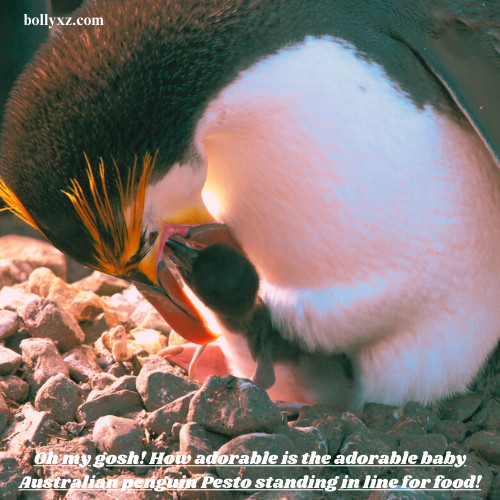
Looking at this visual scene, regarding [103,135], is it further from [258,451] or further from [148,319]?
[148,319]

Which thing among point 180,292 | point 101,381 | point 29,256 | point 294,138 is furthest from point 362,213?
point 29,256

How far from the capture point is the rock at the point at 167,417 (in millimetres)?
2330

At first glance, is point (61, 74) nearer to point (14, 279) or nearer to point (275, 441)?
point (275, 441)

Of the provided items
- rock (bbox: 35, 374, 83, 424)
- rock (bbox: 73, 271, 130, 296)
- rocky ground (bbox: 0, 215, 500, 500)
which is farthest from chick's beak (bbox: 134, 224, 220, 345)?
rock (bbox: 73, 271, 130, 296)

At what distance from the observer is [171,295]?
2.54m

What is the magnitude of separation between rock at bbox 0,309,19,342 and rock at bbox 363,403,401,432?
1371 millimetres

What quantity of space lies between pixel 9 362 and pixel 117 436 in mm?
709

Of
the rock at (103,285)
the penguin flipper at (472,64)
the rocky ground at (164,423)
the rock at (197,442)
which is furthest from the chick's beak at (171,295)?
the rock at (103,285)

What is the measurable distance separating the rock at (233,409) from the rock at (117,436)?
0.19 m

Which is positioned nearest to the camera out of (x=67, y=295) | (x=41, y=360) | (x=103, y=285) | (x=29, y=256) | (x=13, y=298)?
(x=41, y=360)

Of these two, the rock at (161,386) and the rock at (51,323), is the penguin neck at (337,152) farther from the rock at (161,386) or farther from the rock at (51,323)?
the rock at (51,323)

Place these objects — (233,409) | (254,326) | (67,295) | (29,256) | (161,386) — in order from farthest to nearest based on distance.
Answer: (29,256) → (67,295) → (254,326) → (161,386) → (233,409)

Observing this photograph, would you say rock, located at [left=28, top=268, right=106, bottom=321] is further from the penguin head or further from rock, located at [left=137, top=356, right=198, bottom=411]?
the penguin head

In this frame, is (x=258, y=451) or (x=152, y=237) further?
(x=152, y=237)
